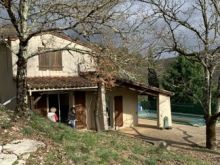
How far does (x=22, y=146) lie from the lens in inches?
419

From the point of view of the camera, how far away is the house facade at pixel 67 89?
24.3 m

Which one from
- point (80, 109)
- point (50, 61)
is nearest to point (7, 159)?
point (50, 61)

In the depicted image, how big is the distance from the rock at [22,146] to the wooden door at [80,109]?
1594cm

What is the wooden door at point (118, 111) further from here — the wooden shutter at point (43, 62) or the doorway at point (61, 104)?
the wooden shutter at point (43, 62)

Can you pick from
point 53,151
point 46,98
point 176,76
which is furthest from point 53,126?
point 176,76

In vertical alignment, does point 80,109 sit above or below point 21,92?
below

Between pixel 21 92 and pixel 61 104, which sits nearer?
pixel 21 92

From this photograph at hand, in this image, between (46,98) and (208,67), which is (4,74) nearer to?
(46,98)

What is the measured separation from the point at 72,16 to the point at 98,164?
13.8ft

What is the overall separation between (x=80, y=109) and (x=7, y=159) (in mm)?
17576

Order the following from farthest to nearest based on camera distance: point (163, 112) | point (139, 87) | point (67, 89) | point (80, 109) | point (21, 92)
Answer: point (163, 112) < point (139, 87) < point (80, 109) < point (67, 89) < point (21, 92)

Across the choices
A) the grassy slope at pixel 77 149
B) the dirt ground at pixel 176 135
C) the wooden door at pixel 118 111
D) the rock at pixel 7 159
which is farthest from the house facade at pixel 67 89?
the rock at pixel 7 159

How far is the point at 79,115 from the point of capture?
27219 mm

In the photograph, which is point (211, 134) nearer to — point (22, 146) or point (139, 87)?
point (139, 87)
